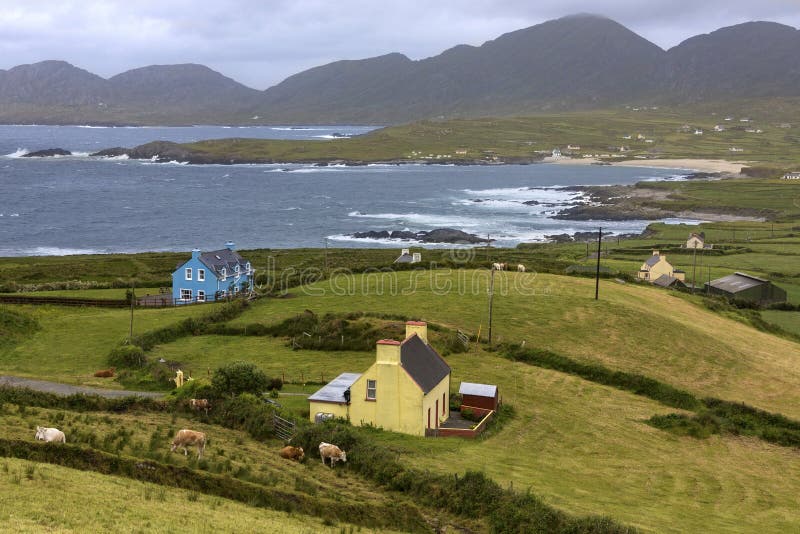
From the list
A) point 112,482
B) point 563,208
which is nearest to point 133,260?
point 112,482

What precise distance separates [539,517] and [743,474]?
11416 millimetres

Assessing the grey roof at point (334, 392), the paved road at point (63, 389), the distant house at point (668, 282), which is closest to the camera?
the grey roof at point (334, 392)

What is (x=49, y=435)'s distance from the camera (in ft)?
60.4

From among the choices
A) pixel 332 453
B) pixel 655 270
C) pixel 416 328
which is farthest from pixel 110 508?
pixel 655 270

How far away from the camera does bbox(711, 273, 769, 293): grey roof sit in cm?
6347

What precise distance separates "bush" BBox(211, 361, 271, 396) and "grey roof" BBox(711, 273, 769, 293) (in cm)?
4890

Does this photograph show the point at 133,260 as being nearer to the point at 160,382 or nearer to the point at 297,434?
the point at 160,382

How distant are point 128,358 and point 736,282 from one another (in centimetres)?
5242

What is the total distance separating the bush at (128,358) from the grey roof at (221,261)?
55.8 feet

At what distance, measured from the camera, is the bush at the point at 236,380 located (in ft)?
92.6

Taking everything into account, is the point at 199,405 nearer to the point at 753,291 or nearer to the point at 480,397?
the point at 480,397

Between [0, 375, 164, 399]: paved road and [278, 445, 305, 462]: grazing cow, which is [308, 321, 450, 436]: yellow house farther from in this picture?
[0, 375, 164, 399]: paved road

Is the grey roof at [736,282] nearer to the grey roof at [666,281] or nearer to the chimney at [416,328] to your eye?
the grey roof at [666,281]

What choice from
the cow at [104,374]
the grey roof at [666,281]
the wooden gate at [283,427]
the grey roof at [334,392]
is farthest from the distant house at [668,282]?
the wooden gate at [283,427]
